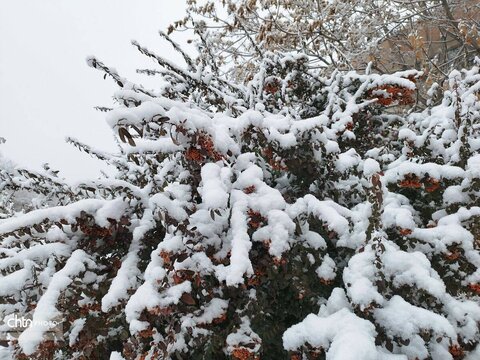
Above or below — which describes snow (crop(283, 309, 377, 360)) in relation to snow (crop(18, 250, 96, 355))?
above

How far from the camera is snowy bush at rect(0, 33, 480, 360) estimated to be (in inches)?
63.6

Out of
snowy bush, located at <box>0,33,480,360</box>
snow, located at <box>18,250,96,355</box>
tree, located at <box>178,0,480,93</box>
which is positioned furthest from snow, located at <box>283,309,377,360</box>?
tree, located at <box>178,0,480,93</box>

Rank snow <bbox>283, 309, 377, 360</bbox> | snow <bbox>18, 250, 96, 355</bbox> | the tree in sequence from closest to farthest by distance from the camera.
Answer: snow <bbox>283, 309, 377, 360</bbox>
snow <bbox>18, 250, 96, 355</bbox>
the tree

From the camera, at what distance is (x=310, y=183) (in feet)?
8.53

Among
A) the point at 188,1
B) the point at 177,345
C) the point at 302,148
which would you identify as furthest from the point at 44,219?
the point at 188,1

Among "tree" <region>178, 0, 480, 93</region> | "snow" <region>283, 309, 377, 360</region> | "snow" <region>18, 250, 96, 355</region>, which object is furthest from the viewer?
"tree" <region>178, 0, 480, 93</region>

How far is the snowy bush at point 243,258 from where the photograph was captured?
162 centimetres

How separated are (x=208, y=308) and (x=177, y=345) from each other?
23 cm

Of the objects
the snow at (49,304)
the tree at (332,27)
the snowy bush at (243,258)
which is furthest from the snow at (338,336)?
the tree at (332,27)

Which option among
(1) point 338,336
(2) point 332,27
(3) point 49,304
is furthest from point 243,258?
(2) point 332,27

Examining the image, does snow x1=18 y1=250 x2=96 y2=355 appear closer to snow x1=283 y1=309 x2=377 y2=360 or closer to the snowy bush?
the snowy bush

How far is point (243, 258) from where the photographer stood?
5.45ft

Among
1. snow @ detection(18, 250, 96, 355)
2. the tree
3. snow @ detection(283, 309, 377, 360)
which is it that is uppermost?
the tree

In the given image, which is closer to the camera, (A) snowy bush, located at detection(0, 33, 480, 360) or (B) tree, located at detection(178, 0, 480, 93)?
(A) snowy bush, located at detection(0, 33, 480, 360)
